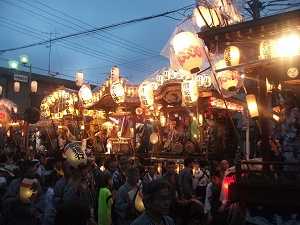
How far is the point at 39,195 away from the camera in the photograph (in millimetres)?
6594

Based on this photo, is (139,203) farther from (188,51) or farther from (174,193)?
(188,51)

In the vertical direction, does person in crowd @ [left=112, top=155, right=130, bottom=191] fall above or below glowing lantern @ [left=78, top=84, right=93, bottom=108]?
below

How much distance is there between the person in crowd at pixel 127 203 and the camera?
5055 mm

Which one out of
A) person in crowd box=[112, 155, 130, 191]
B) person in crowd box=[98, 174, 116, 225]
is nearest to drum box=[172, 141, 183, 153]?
person in crowd box=[112, 155, 130, 191]

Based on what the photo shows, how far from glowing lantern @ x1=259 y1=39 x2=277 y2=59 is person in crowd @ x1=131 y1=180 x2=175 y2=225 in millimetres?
5385

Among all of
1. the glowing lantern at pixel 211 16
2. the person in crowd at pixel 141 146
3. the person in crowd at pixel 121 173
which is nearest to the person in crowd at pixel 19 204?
the person in crowd at pixel 121 173

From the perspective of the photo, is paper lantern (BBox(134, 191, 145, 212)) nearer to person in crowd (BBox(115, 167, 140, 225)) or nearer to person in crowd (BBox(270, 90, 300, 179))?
person in crowd (BBox(115, 167, 140, 225))

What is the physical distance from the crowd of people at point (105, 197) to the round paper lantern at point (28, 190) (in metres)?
0.06

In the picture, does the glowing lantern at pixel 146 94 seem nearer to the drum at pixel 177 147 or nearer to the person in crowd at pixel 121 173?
the drum at pixel 177 147

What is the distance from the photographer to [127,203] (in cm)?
510

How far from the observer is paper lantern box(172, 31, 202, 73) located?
917 cm

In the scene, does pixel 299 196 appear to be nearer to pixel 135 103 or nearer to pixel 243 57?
pixel 243 57

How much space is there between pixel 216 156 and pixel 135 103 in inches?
225

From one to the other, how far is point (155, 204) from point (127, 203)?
206 centimetres
